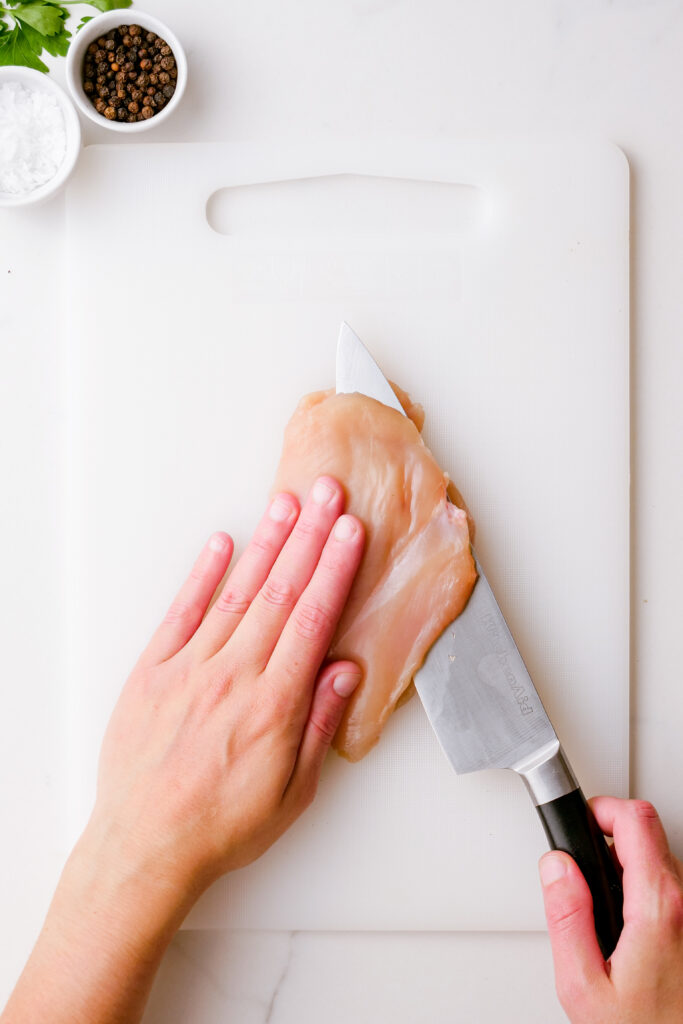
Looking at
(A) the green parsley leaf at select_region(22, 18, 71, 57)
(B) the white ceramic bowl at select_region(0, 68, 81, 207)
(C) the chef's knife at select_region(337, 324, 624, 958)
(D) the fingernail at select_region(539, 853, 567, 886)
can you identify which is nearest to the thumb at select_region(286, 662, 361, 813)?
(C) the chef's knife at select_region(337, 324, 624, 958)

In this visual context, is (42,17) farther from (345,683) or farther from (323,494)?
(345,683)

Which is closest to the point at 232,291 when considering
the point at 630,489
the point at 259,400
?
the point at 259,400

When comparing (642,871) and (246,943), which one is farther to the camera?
(246,943)

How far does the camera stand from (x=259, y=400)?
1363 mm

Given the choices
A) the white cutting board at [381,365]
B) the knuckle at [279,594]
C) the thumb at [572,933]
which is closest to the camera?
the thumb at [572,933]

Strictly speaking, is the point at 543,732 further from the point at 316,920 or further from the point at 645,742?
the point at 316,920

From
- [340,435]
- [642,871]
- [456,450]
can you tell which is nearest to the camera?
[642,871]

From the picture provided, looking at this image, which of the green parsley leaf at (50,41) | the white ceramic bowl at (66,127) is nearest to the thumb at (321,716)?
the white ceramic bowl at (66,127)

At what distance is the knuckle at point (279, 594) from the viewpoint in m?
1.22

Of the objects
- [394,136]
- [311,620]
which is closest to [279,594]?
[311,620]

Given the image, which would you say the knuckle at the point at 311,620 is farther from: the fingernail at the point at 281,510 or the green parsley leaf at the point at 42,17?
the green parsley leaf at the point at 42,17

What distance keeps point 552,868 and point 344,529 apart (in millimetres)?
577

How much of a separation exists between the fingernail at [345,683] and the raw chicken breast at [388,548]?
0.02 m

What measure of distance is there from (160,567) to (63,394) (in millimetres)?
363
